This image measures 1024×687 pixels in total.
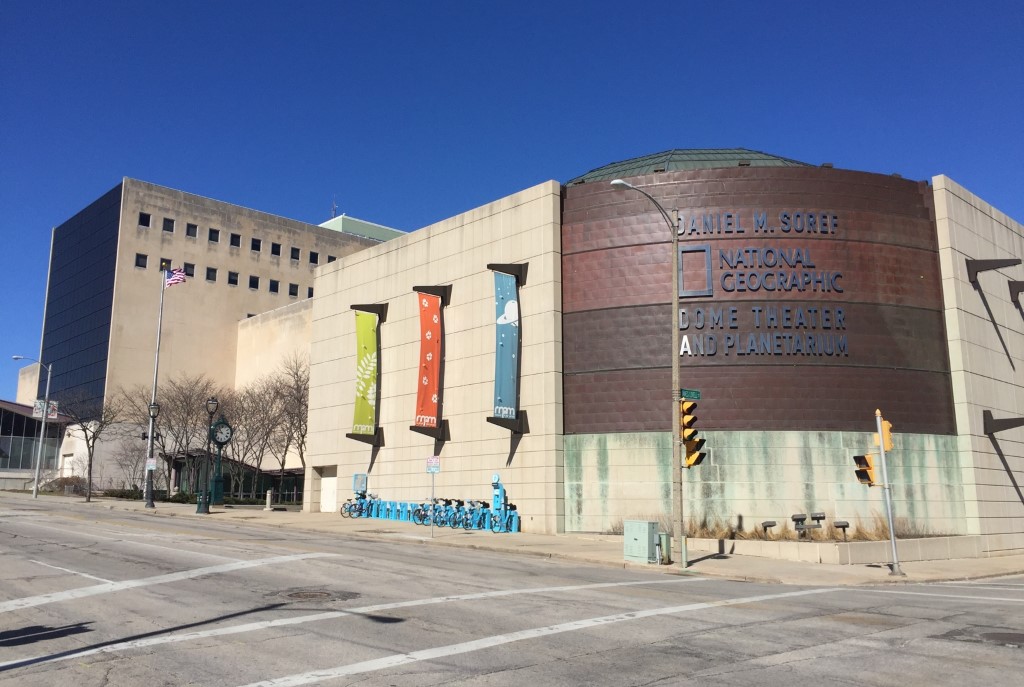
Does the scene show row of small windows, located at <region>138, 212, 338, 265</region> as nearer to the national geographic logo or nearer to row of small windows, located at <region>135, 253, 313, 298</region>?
row of small windows, located at <region>135, 253, 313, 298</region>

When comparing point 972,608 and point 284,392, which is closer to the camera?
point 972,608

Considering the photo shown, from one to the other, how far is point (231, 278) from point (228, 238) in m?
4.21

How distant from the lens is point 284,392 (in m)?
64.6

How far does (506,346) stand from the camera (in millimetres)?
33375

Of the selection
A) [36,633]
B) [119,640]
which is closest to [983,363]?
[119,640]

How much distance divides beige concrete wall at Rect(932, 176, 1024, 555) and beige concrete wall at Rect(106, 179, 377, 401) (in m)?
66.1

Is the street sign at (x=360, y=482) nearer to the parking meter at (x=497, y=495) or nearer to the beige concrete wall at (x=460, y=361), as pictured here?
the beige concrete wall at (x=460, y=361)

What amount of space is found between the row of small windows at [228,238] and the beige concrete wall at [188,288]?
33 cm

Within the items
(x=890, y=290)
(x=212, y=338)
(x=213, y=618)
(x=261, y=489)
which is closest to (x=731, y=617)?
(x=213, y=618)

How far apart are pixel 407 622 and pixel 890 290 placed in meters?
25.8

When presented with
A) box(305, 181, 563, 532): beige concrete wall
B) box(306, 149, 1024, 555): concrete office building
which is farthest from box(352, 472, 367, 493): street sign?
box(306, 149, 1024, 555): concrete office building

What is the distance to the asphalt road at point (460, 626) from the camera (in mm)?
9117

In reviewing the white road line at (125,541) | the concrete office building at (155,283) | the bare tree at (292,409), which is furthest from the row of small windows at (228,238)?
the white road line at (125,541)

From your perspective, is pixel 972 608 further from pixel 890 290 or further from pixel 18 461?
pixel 18 461
